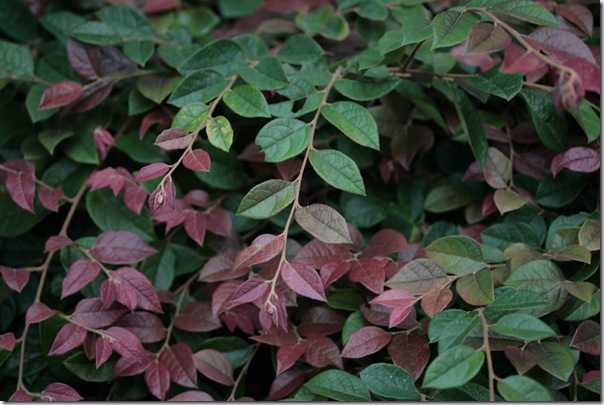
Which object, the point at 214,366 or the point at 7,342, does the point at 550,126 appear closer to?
the point at 214,366

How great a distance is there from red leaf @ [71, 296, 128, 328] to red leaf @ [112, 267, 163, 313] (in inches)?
1.7

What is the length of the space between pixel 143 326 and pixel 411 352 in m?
0.41

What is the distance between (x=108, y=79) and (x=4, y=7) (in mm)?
355

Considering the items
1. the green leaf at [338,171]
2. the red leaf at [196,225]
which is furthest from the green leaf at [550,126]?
the red leaf at [196,225]

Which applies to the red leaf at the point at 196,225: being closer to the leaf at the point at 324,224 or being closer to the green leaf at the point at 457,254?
the leaf at the point at 324,224

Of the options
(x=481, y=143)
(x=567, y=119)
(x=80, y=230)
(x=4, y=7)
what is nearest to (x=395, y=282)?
(x=481, y=143)

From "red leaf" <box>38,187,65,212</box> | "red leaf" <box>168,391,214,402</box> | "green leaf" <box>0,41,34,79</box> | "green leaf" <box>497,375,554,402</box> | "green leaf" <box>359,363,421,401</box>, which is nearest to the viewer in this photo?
"green leaf" <box>497,375,554,402</box>

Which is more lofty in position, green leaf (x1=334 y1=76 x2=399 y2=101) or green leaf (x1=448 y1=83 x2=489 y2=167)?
green leaf (x1=334 y1=76 x2=399 y2=101)

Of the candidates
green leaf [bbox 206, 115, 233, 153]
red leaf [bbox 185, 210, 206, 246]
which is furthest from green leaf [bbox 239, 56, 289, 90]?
red leaf [bbox 185, 210, 206, 246]

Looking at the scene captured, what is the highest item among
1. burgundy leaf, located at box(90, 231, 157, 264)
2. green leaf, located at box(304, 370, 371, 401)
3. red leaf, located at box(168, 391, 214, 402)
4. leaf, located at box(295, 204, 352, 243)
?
leaf, located at box(295, 204, 352, 243)

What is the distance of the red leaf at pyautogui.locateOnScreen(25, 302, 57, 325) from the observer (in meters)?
0.88

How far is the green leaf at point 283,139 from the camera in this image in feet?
2.73

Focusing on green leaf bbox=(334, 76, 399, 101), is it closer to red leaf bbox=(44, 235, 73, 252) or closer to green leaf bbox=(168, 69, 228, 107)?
green leaf bbox=(168, 69, 228, 107)

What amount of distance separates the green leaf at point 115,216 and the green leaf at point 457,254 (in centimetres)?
48
